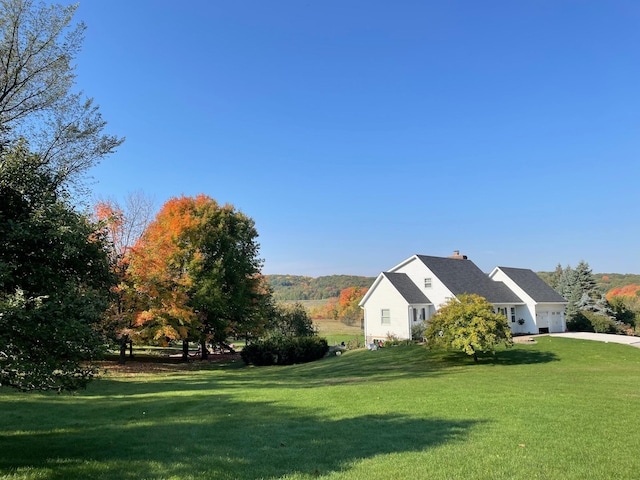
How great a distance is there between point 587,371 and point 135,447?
1924 centimetres

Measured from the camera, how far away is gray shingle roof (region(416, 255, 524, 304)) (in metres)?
36.0

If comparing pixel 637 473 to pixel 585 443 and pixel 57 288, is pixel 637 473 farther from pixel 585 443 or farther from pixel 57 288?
pixel 57 288

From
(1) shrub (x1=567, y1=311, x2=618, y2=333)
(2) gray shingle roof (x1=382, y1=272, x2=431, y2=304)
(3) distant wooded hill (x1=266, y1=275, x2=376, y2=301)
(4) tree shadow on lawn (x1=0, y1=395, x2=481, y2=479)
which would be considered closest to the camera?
(4) tree shadow on lawn (x1=0, y1=395, x2=481, y2=479)

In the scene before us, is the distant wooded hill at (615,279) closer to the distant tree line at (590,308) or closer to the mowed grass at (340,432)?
the distant tree line at (590,308)

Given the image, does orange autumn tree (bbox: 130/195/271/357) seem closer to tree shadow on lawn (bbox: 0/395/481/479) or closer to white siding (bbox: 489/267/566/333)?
tree shadow on lawn (bbox: 0/395/481/479)

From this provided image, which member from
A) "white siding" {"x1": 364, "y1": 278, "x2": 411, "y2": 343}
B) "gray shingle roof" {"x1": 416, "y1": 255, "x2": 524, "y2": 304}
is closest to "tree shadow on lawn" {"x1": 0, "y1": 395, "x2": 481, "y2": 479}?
"white siding" {"x1": 364, "y1": 278, "x2": 411, "y2": 343}

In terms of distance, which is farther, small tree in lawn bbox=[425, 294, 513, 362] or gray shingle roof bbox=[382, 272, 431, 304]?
gray shingle roof bbox=[382, 272, 431, 304]

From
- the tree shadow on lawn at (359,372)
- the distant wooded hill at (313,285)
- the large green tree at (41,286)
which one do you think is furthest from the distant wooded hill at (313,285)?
the large green tree at (41,286)

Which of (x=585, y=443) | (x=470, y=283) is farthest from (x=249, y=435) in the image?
(x=470, y=283)

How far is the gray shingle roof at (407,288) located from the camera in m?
34.6

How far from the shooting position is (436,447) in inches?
283

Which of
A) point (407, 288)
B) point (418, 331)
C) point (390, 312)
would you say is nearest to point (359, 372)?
point (418, 331)

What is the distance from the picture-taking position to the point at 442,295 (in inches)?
1387

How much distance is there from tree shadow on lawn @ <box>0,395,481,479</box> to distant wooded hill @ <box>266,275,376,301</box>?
99591 mm
